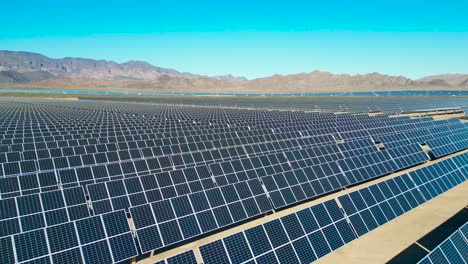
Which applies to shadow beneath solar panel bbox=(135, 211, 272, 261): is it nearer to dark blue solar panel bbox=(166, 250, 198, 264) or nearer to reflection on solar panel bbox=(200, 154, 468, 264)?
dark blue solar panel bbox=(166, 250, 198, 264)

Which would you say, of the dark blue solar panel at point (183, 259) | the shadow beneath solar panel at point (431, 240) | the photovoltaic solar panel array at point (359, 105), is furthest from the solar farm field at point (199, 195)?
the photovoltaic solar panel array at point (359, 105)

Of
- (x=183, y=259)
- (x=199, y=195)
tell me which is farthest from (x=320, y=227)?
(x=183, y=259)

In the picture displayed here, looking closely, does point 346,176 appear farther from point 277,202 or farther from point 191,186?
point 191,186

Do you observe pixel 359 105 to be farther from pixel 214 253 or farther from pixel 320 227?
pixel 214 253

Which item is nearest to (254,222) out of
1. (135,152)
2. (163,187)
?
(163,187)

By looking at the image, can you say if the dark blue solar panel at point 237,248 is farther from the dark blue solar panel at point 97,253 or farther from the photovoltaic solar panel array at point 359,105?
the photovoltaic solar panel array at point 359,105

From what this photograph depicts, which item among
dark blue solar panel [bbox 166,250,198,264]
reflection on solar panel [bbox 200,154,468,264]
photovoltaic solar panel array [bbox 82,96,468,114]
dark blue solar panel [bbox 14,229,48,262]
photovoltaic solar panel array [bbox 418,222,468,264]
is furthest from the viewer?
photovoltaic solar panel array [bbox 82,96,468,114]

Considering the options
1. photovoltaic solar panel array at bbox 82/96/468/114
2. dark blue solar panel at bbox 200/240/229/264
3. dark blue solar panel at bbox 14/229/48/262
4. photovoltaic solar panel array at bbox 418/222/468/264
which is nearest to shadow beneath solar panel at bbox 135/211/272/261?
dark blue solar panel at bbox 200/240/229/264
